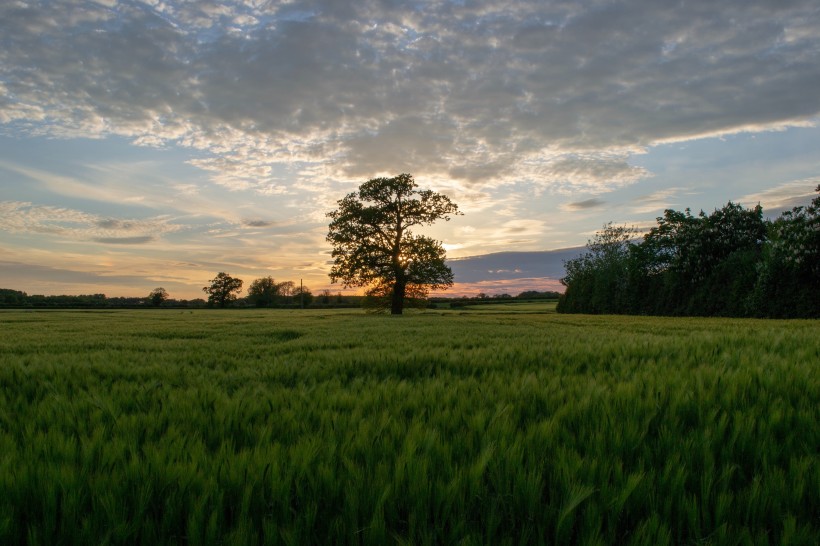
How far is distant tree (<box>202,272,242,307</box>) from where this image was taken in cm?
12244

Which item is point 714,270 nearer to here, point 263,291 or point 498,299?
point 498,299

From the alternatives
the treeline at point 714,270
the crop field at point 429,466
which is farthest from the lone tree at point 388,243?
the crop field at point 429,466

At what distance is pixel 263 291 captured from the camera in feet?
428

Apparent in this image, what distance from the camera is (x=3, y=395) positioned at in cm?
402


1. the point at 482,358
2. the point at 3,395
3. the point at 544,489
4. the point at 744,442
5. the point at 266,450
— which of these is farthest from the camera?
the point at 482,358

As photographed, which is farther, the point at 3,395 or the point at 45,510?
the point at 3,395

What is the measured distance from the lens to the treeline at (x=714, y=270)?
3158cm

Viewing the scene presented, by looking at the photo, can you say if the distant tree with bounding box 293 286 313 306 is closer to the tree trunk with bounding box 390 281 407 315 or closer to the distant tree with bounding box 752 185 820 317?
the tree trunk with bounding box 390 281 407 315

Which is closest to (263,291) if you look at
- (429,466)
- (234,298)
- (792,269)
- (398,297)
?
(234,298)

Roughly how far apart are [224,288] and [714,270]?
387ft

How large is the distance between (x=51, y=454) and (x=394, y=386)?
8.18 ft

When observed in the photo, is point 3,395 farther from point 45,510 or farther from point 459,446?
point 459,446

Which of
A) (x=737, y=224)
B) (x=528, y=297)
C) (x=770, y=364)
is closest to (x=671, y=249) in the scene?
(x=737, y=224)

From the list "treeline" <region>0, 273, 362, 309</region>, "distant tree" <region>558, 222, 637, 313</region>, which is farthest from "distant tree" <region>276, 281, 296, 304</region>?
"distant tree" <region>558, 222, 637, 313</region>
